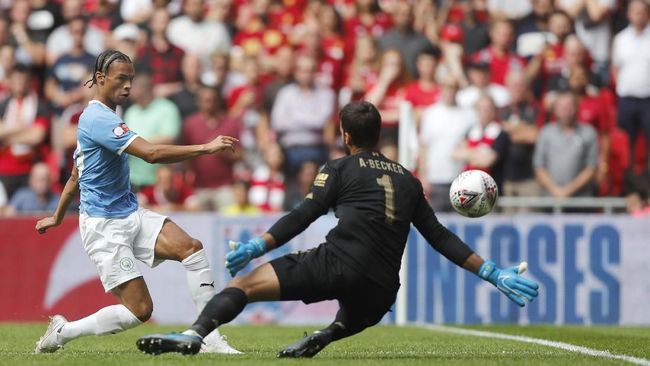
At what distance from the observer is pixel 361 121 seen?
859 cm

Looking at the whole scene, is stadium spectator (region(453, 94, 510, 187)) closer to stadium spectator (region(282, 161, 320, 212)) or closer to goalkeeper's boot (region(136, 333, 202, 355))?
stadium spectator (region(282, 161, 320, 212))

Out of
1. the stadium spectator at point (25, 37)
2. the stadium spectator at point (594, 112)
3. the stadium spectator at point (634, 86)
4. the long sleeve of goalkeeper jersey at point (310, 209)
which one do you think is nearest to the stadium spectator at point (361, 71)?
the stadium spectator at point (594, 112)

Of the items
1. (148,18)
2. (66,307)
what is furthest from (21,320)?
(148,18)

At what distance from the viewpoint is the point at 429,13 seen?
19.1 metres

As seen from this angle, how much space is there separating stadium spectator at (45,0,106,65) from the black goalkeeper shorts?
11.6 meters

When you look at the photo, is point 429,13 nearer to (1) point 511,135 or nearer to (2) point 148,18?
(1) point 511,135

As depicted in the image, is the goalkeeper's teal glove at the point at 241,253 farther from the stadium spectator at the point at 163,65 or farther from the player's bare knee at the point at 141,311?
the stadium spectator at the point at 163,65

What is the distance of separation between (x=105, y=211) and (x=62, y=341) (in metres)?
0.99

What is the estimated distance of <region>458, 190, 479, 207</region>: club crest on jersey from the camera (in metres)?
9.06

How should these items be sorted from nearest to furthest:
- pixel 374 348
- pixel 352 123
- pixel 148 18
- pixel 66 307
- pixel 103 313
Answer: pixel 352 123
pixel 103 313
pixel 374 348
pixel 66 307
pixel 148 18

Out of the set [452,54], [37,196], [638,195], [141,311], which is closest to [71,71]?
[37,196]

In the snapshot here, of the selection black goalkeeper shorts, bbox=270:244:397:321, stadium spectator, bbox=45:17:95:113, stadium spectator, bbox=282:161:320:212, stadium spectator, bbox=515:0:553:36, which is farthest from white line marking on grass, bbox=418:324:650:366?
stadium spectator, bbox=45:17:95:113

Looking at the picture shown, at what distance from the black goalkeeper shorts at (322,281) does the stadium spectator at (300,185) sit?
8.03 meters

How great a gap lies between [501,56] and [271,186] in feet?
12.1
